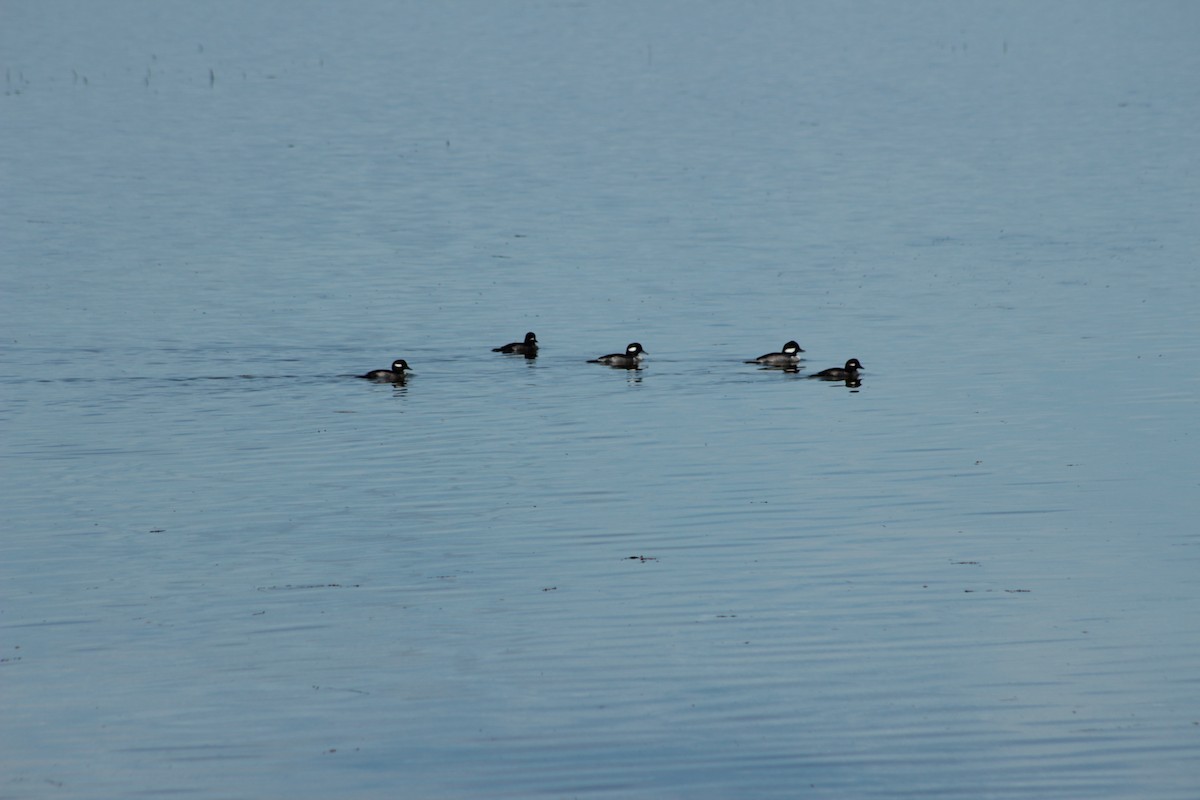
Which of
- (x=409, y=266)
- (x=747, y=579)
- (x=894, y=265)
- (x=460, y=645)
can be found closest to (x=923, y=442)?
(x=747, y=579)

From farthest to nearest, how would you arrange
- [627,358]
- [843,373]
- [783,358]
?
[627,358] < [783,358] < [843,373]

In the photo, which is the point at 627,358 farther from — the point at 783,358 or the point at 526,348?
the point at 783,358

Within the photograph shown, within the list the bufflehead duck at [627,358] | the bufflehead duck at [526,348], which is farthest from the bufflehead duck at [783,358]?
the bufflehead duck at [526,348]

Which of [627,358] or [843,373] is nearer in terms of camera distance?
[843,373]

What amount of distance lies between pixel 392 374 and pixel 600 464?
24.8 feet

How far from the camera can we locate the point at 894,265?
43156mm

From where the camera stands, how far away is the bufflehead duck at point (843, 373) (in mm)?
31969

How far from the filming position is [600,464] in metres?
25.8

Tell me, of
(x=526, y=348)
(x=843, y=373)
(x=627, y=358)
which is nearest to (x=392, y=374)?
(x=526, y=348)

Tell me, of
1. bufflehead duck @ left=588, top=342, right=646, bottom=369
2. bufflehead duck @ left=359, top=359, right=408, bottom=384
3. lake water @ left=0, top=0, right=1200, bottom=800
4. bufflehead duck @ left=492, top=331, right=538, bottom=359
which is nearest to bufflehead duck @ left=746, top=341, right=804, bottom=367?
lake water @ left=0, top=0, right=1200, bottom=800

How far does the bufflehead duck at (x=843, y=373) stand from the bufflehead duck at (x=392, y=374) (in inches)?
285

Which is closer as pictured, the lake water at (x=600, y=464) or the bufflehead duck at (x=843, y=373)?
the lake water at (x=600, y=464)

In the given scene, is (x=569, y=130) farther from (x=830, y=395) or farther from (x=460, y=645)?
(x=460, y=645)

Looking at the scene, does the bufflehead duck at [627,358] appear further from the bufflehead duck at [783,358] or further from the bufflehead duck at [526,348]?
the bufflehead duck at [783,358]
